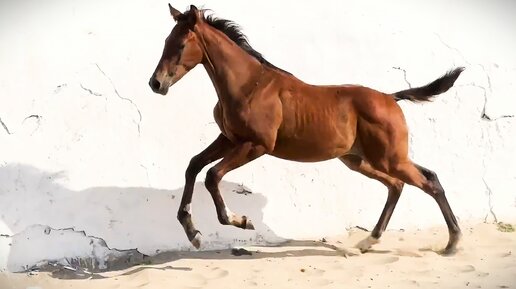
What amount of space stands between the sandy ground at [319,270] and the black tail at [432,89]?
121 cm

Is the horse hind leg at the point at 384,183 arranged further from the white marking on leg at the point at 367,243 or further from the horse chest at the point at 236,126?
the horse chest at the point at 236,126

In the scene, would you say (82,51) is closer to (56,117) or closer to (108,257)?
(56,117)

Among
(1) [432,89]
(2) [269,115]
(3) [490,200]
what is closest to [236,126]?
(2) [269,115]

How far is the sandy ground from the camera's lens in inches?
181

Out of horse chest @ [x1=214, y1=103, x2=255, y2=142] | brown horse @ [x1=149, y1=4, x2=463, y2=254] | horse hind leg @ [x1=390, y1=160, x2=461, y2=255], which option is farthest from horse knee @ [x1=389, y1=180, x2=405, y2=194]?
horse chest @ [x1=214, y1=103, x2=255, y2=142]

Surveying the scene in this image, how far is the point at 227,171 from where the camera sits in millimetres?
4754

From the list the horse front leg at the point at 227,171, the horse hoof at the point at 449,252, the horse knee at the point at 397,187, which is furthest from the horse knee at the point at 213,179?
the horse hoof at the point at 449,252

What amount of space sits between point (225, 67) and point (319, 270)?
1.60 meters

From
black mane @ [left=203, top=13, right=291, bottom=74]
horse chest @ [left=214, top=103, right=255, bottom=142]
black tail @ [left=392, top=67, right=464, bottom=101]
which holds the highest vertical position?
black mane @ [left=203, top=13, right=291, bottom=74]

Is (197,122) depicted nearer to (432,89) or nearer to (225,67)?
(225,67)

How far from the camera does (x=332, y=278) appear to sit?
15.4 ft

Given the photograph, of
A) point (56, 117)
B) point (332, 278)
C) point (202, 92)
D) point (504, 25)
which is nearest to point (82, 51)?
point (56, 117)

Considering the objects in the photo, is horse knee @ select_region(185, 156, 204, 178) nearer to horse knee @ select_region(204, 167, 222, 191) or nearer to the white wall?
horse knee @ select_region(204, 167, 222, 191)

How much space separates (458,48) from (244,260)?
2.88 metres
